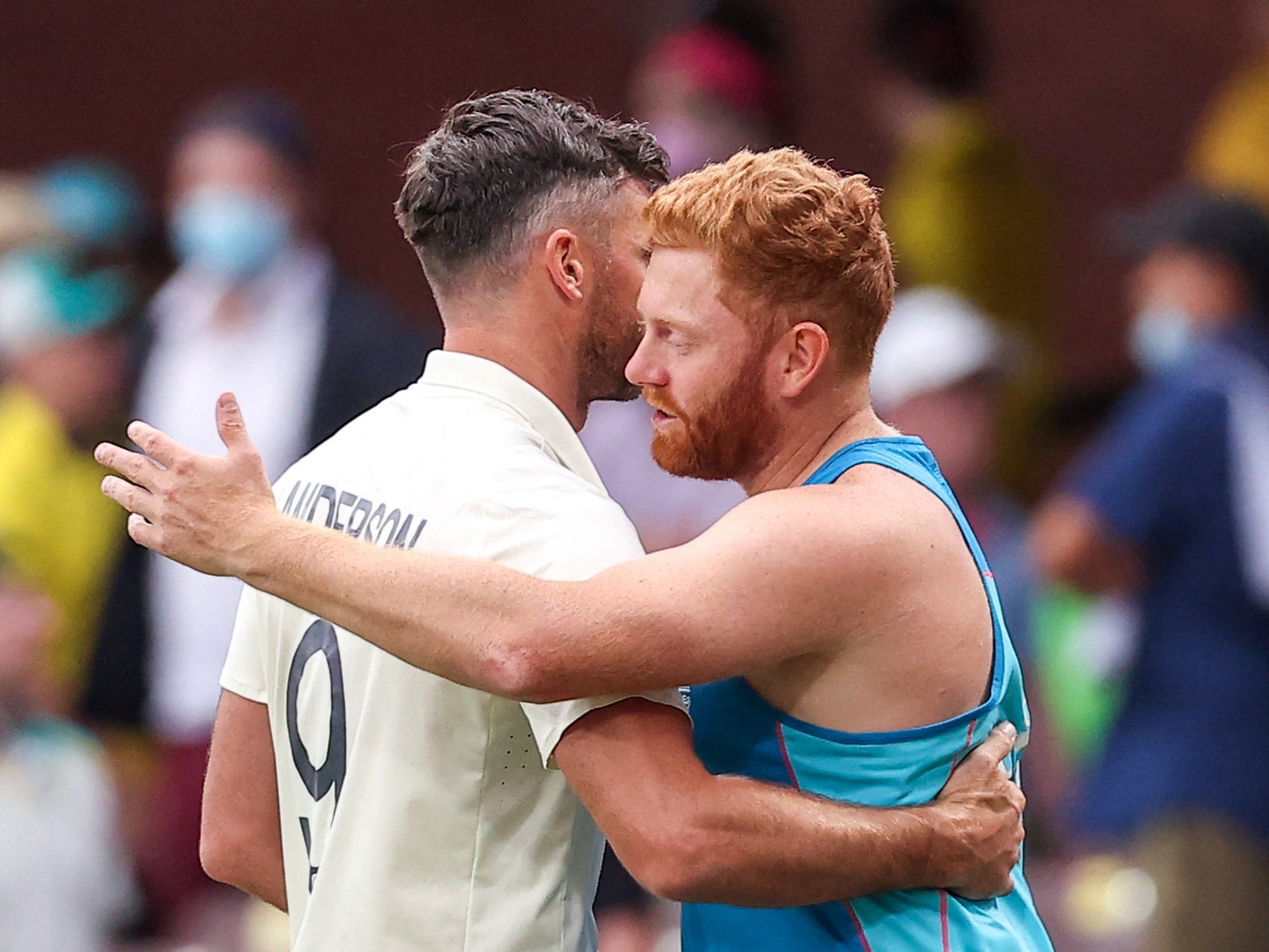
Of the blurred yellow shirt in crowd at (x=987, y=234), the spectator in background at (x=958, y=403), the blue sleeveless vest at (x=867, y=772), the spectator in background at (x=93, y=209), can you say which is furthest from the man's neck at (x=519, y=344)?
the blurred yellow shirt in crowd at (x=987, y=234)

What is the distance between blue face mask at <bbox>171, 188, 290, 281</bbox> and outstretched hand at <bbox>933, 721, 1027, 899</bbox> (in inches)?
140

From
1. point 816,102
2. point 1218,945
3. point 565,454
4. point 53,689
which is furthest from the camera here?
point 816,102

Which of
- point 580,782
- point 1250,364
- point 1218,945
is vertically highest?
point 580,782

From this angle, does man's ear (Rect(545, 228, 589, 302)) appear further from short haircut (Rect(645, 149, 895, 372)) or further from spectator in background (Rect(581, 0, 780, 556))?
spectator in background (Rect(581, 0, 780, 556))

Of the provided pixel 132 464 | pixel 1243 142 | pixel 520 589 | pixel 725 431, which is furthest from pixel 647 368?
pixel 1243 142

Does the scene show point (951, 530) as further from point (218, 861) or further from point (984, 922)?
point (218, 861)

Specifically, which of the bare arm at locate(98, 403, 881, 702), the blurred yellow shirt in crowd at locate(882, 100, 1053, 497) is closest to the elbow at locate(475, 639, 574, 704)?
the bare arm at locate(98, 403, 881, 702)

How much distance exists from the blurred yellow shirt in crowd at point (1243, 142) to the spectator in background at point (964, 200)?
0.57 metres

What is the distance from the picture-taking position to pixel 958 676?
2.14m

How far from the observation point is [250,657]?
7.79 ft

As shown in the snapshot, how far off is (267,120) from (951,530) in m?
3.64

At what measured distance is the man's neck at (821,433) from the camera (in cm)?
222

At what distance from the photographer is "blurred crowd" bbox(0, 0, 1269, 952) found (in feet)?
15.1

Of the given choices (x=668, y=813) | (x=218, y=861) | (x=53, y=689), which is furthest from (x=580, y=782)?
(x=53, y=689)
